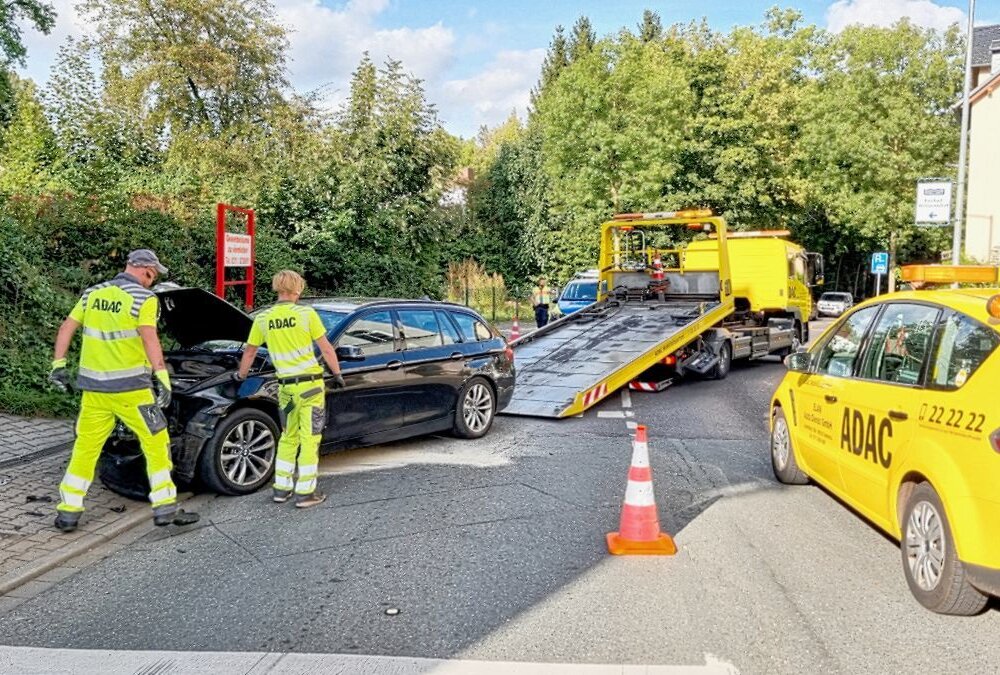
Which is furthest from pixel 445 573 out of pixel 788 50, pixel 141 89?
pixel 788 50

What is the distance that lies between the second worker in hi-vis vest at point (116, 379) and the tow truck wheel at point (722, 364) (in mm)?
10364

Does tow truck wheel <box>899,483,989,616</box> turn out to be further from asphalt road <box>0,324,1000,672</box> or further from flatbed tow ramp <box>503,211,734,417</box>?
flatbed tow ramp <box>503,211,734,417</box>

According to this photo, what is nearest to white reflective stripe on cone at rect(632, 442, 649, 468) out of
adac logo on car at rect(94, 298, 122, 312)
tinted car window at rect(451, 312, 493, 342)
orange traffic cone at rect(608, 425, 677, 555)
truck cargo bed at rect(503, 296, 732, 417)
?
orange traffic cone at rect(608, 425, 677, 555)

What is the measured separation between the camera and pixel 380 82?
1711 centimetres

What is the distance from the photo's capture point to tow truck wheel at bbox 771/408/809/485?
6668mm

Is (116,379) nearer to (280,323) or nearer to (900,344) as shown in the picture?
(280,323)

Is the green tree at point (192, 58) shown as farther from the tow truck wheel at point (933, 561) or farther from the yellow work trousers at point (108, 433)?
the tow truck wheel at point (933, 561)

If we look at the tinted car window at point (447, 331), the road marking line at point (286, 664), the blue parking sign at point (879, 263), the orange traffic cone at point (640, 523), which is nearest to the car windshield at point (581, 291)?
the tinted car window at point (447, 331)

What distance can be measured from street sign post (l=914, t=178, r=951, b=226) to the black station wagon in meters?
17.1

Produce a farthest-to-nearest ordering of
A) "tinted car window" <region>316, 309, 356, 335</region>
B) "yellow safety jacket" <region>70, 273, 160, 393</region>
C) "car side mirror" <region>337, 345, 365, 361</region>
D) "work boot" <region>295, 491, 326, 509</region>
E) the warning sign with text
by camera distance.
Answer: the warning sign with text, "tinted car window" <region>316, 309, 356, 335</region>, "car side mirror" <region>337, 345, 365, 361</region>, "work boot" <region>295, 491, 326, 509</region>, "yellow safety jacket" <region>70, 273, 160, 393</region>

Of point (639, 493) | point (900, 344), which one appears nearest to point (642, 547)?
point (639, 493)

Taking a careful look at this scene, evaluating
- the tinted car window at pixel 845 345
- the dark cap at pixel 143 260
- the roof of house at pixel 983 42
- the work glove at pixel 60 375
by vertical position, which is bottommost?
the work glove at pixel 60 375

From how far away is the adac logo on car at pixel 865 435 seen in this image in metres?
4.79

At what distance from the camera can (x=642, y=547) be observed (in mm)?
5188
